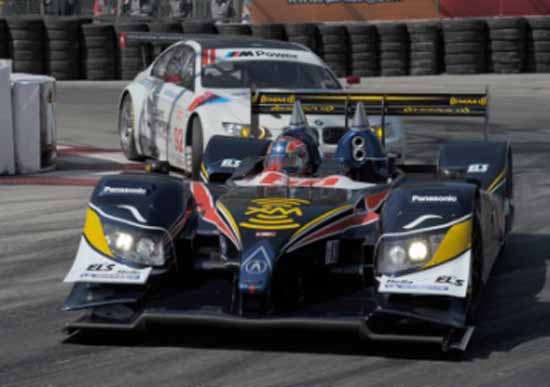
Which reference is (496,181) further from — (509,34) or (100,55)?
(509,34)

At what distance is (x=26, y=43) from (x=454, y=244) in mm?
19241

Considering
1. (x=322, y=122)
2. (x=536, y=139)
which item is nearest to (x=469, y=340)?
(x=322, y=122)

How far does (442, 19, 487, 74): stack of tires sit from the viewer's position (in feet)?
86.6

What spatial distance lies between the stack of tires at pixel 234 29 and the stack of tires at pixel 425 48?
3494 millimetres

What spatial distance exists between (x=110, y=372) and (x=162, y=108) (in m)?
7.80

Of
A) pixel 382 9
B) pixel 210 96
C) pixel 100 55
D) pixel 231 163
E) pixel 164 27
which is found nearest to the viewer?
pixel 231 163

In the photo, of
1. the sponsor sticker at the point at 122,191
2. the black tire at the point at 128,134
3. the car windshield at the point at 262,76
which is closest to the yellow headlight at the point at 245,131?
the car windshield at the point at 262,76

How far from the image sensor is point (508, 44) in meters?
26.7

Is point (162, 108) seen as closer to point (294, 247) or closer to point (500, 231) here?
point (500, 231)

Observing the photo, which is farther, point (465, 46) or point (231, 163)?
point (465, 46)

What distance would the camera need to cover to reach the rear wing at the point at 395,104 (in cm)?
→ 929

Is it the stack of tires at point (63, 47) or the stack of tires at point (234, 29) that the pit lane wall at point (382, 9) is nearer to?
the stack of tires at point (234, 29)

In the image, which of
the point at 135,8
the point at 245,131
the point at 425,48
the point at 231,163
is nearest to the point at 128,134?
the point at 245,131

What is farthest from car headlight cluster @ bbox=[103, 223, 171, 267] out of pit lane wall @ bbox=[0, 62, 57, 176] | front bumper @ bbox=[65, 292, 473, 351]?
pit lane wall @ bbox=[0, 62, 57, 176]
